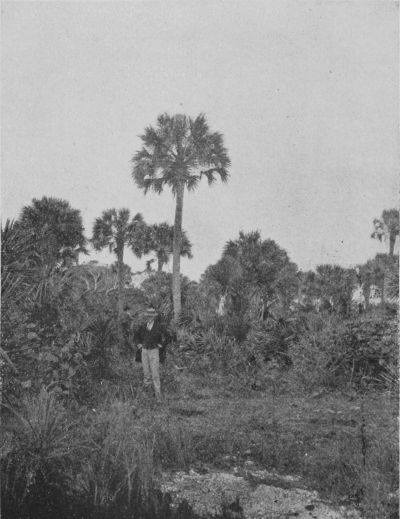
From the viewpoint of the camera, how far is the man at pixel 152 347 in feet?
30.4

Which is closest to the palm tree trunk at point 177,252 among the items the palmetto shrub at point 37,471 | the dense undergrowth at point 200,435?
the dense undergrowth at point 200,435

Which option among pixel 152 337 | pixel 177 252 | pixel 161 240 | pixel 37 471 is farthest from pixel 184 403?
pixel 161 240

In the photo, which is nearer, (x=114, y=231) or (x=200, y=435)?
(x=200, y=435)

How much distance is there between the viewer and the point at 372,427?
23.5 feet

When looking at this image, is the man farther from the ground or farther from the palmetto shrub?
the palmetto shrub

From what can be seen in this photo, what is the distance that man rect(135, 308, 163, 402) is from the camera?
926 centimetres

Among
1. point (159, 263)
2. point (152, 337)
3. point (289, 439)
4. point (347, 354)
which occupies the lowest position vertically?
point (289, 439)

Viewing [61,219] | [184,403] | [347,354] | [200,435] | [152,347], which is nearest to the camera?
[200,435]

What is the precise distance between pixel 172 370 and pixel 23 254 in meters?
9.01

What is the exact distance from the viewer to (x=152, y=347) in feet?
30.6

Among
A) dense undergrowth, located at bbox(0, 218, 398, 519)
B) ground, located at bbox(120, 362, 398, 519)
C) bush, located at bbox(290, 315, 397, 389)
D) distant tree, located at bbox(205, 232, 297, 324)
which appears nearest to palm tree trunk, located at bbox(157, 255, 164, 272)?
distant tree, located at bbox(205, 232, 297, 324)

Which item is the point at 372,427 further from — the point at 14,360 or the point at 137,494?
the point at 14,360

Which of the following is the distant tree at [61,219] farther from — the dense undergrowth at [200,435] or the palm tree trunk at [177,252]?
the dense undergrowth at [200,435]

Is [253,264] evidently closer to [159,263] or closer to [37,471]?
[159,263]
